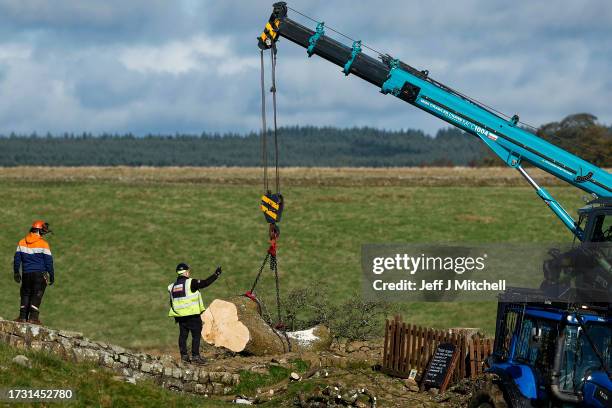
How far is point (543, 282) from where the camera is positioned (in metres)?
14.8

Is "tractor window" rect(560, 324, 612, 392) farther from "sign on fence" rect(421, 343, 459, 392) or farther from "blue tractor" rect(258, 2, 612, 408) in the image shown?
"sign on fence" rect(421, 343, 459, 392)

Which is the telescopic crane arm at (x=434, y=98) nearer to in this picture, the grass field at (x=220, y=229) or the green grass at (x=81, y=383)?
the green grass at (x=81, y=383)

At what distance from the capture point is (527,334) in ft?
42.4

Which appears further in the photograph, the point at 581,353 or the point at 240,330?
the point at 240,330

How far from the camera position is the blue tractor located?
11828 mm

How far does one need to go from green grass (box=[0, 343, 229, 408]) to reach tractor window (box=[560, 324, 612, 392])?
21.3 feet

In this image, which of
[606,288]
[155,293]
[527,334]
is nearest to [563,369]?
[527,334]

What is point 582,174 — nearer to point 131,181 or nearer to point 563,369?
point 563,369

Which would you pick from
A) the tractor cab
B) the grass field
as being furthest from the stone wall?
the grass field

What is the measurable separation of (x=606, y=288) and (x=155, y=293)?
22.0 m

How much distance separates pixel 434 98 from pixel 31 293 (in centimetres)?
950

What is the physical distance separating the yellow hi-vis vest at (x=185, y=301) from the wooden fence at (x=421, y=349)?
4.55m

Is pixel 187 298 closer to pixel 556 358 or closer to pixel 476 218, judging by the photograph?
pixel 556 358

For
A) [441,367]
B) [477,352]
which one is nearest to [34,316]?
[441,367]
